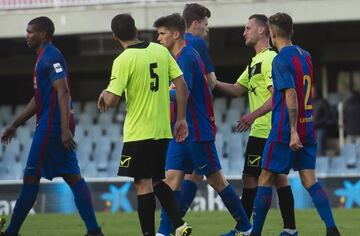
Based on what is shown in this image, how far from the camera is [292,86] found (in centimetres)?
927

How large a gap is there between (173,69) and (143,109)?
459 mm

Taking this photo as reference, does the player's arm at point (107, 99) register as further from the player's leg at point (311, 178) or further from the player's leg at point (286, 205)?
the player's leg at point (286, 205)

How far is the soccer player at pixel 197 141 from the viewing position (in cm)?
982

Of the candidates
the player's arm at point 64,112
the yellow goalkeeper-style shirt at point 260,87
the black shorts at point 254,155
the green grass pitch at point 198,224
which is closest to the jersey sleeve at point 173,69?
the player's arm at point 64,112

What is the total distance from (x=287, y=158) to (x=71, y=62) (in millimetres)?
16596

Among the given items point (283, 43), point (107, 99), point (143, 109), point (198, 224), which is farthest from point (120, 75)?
point (198, 224)

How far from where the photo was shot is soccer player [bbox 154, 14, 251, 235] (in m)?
9.82

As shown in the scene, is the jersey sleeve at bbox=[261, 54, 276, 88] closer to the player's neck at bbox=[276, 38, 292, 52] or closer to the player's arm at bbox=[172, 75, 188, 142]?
the player's neck at bbox=[276, 38, 292, 52]

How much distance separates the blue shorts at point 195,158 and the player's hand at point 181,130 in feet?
1.83

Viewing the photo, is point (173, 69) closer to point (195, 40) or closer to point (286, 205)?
point (195, 40)

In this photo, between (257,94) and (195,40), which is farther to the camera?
(257,94)

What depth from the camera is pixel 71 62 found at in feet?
84.0

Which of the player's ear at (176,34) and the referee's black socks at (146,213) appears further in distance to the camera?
the player's ear at (176,34)

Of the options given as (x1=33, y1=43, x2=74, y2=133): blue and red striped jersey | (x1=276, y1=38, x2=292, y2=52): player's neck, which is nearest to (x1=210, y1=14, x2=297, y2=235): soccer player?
(x1=276, y1=38, x2=292, y2=52): player's neck
